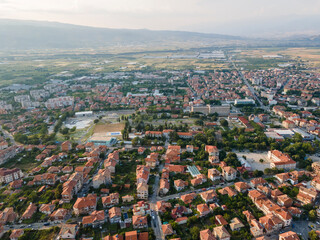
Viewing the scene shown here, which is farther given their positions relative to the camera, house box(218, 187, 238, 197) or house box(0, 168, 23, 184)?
house box(0, 168, 23, 184)

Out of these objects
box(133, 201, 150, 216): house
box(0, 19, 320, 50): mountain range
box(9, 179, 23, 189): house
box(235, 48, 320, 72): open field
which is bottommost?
box(9, 179, 23, 189): house

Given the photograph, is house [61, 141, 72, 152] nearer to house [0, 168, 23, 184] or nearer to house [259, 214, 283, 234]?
house [0, 168, 23, 184]

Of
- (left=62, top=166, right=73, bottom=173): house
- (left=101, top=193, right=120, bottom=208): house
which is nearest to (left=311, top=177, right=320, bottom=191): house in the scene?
(left=101, top=193, right=120, bottom=208): house

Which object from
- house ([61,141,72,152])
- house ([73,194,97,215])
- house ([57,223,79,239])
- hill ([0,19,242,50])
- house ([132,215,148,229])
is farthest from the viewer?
hill ([0,19,242,50])

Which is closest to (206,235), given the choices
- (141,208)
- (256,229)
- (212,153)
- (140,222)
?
(256,229)

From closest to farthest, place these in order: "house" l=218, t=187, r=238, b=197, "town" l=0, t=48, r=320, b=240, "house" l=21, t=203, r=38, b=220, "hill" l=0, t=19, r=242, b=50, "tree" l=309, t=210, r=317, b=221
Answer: "town" l=0, t=48, r=320, b=240 → "tree" l=309, t=210, r=317, b=221 → "house" l=21, t=203, r=38, b=220 → "house" l=218, t=187, r=238, b=197 → "hill" l=0, t=19, r=242, b=50

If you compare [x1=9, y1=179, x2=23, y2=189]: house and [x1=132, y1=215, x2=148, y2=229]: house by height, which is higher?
[x1=132, y1=215, x2=148, y2=229]: house
